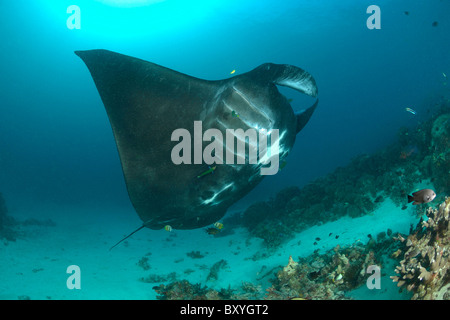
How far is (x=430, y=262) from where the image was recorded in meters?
3.47

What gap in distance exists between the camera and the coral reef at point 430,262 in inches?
131

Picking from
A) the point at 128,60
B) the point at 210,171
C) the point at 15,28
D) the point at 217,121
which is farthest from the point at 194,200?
the point at 15,28

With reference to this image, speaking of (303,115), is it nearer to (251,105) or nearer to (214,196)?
(251,105)

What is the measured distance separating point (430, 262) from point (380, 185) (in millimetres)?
6671

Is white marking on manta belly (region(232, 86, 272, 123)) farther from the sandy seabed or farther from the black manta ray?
the sandy seabed

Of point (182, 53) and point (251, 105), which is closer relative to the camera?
point (251, 105)

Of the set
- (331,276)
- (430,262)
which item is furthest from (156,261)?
(430,262)

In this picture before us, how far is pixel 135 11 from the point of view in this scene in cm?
3331

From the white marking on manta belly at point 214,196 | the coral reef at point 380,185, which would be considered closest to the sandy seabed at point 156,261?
the coral reef at point 380,185

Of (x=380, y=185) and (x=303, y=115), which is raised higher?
(x=303, y=115)

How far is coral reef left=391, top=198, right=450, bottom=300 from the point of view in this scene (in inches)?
131

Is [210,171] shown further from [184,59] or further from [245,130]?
[184,59]

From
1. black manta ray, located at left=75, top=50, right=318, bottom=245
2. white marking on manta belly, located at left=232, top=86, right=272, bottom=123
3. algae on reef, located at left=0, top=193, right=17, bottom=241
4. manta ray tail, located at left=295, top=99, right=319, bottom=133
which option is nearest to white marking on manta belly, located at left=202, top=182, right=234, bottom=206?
black manta ray, located at left=75, top=50, right=318, bottom=245

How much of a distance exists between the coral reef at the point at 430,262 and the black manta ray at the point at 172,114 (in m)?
2.82
